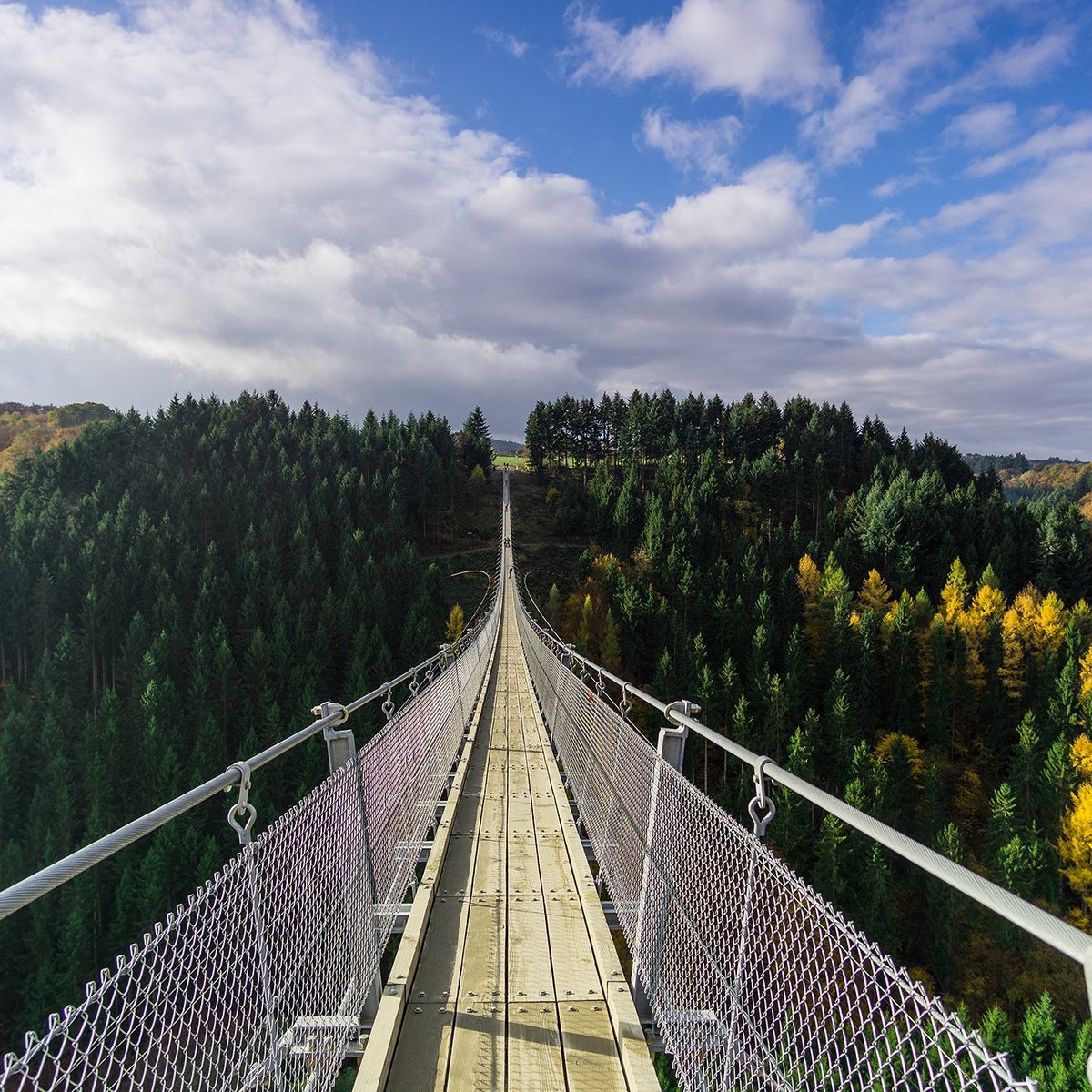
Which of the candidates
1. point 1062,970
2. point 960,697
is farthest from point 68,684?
point 960,697

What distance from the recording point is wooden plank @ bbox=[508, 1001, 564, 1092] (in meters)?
2.57

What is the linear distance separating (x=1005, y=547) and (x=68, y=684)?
6149 centimetres

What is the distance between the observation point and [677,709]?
290cm

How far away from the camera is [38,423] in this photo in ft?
257

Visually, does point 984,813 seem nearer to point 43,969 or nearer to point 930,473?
point 930,473

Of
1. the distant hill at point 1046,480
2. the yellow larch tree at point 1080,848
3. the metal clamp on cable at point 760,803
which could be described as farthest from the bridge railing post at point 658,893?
the distant hill at point 1046,480

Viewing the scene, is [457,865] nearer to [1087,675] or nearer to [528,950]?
[528,950]

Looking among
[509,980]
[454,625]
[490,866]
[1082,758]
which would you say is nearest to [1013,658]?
[1082,758]

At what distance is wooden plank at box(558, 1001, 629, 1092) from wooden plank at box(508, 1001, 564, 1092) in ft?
0.13

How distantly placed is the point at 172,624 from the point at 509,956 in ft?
128

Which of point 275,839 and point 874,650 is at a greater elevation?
point 275,839

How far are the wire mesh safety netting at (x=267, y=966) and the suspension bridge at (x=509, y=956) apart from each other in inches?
0.5

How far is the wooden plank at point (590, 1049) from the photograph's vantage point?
2553mm

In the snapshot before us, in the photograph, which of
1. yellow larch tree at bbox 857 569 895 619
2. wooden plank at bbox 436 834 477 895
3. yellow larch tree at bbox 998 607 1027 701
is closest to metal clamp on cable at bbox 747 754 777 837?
wooden plank at bbox 436 834 477 895
